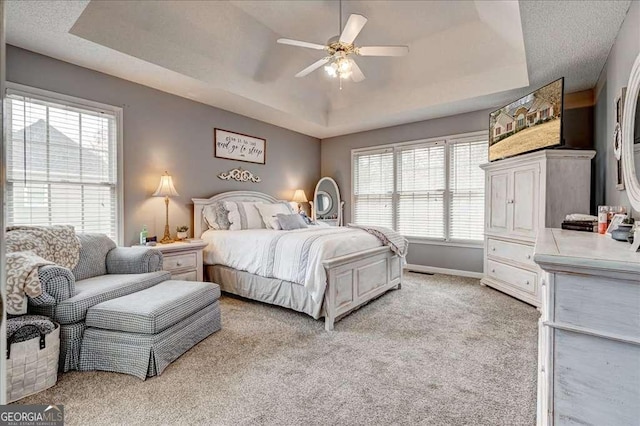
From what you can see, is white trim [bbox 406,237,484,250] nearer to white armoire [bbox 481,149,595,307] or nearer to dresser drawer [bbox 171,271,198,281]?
white armoire [bbox 481,149,595,307]

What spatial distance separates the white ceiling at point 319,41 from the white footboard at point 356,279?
95.5 inches

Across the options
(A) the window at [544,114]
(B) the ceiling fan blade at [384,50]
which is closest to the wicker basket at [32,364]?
(B) the ceiling fan blade at [384,50]

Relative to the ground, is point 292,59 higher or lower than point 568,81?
higher

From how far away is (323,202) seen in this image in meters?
6.28

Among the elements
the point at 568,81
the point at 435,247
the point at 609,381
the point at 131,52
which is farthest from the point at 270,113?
the point at 609,381

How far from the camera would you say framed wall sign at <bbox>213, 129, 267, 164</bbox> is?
467cm

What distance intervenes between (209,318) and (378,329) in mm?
1509

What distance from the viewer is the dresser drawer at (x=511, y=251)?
11.7 feet

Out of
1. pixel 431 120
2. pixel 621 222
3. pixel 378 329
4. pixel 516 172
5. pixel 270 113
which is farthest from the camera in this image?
pixel 431 120

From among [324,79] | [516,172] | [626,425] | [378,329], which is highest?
[324,79]

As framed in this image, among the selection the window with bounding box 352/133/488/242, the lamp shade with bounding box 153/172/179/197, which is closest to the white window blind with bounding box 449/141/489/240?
the window with bounding box 352/133/488/242

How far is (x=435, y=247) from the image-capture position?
17.4ft

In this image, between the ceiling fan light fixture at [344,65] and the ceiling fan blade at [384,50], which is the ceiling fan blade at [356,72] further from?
the ceiling fan blade at [384,50]

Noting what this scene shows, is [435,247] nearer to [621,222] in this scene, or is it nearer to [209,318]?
[621,222]
